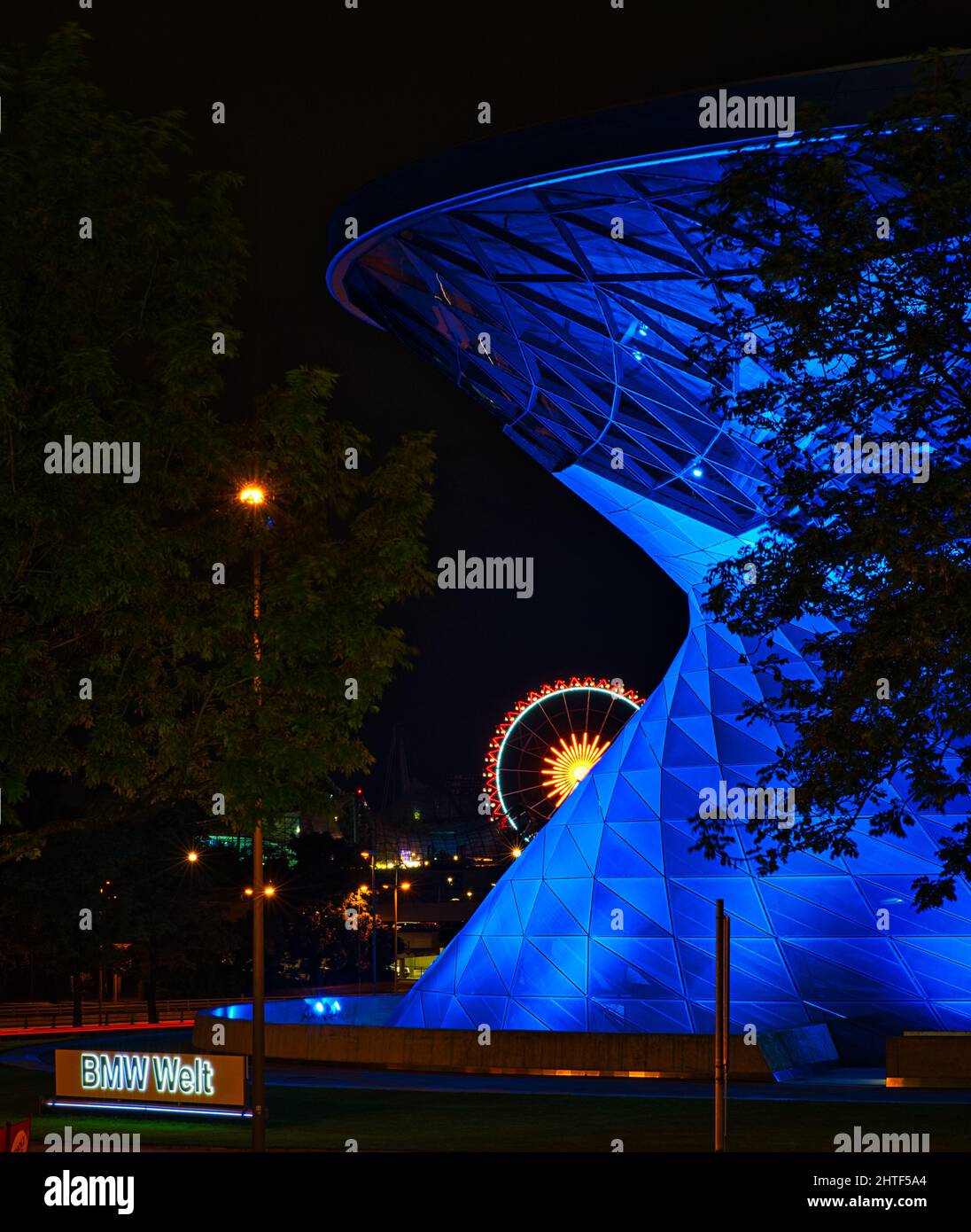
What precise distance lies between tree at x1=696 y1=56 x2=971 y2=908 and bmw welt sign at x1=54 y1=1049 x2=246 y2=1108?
10515mm

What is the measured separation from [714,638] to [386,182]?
586 inches

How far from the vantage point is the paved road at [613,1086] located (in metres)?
26.0

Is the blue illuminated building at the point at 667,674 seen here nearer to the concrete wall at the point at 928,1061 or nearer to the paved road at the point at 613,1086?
the paved road at the point at 613,1086

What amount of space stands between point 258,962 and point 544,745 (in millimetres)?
40861

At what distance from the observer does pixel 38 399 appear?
16875 millimetres

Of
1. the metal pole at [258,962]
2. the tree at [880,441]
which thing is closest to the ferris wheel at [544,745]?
the metal pole at [258,962]

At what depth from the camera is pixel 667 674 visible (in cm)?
3928

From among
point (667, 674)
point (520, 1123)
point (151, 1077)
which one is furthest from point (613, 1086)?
point (667, 674)

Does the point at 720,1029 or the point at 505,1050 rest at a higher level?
the point at 720,1029

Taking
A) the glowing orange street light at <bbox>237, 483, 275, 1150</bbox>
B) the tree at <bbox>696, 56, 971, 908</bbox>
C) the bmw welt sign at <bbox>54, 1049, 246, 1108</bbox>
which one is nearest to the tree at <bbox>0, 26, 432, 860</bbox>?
the glowing orange street light at <bbox>237, 483, 275, 1150</bbox>

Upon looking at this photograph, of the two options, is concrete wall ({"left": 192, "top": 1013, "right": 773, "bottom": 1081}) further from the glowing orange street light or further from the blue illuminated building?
the glowing orange street light

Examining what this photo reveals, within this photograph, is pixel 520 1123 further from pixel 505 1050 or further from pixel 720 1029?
pixel 720 1029
